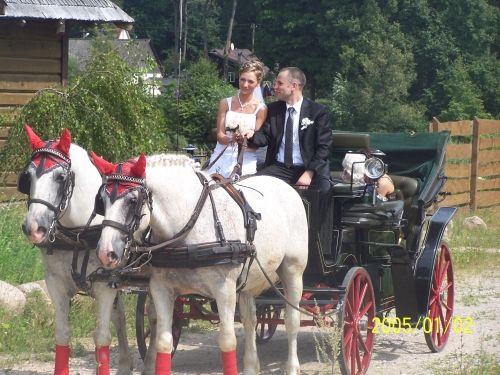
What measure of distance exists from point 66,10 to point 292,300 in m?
6.72

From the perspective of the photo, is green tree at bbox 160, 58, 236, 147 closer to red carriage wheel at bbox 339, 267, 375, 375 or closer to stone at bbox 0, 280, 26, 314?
stone at bbox 0, 280, 26, 314

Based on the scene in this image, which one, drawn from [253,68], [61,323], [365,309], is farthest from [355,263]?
[61,323]

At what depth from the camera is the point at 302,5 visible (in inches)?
1794

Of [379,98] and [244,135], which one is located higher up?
[379,98]

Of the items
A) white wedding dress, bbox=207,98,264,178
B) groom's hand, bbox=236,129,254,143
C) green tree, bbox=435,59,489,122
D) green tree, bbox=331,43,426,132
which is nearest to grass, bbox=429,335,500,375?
white wedding dress, bbox=207,98,264,178

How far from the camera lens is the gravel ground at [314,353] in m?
6.04

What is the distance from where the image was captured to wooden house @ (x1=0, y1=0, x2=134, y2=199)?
10.7m

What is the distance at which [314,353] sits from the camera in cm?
668

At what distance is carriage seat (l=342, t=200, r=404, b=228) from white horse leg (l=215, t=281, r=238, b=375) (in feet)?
5.49

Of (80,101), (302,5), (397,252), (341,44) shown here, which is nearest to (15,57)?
(80,101)

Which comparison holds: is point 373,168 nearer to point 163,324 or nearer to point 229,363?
point 229,363

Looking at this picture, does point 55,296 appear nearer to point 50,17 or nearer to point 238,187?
point 238,187

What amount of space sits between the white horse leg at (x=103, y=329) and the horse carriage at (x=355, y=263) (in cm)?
9

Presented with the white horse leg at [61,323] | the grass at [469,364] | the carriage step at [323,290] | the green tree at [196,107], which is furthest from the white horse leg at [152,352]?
the green tree at [196,107]
